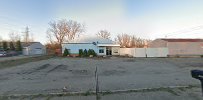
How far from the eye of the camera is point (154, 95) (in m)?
6.72

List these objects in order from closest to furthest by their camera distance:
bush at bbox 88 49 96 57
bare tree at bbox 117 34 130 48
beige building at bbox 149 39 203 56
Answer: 1. bush at bbox 88 49 96 57
2. beige building at bbox 149 39 203 56
3. bare tree at bbox 117 34 130 48

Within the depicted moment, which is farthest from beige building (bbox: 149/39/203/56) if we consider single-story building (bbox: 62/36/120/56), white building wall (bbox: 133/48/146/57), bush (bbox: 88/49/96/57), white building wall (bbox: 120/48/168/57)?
bush (bbox: 88/49/96/57)

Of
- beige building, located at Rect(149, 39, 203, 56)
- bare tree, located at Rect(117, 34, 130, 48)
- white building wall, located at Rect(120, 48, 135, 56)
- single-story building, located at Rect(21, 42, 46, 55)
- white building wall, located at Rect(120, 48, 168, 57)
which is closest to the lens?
white building wall, located at Rect(120, 48, 168, 57)

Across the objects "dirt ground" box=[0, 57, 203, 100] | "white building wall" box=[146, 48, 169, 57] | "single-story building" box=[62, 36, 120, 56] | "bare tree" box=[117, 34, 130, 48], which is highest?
"bare tree" box=[117, 34, 130, 48]

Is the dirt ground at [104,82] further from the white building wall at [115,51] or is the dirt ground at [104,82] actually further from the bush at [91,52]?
the white building wall at [115,51]

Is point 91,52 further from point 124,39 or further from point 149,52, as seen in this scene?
point 124,39

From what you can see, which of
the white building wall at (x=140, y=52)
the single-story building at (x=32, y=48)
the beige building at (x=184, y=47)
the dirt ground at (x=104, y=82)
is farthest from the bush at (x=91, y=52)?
the single-story building at (x=32, y=48)

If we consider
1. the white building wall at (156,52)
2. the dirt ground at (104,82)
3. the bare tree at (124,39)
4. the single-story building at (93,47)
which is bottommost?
the dirt ground at (104,82)

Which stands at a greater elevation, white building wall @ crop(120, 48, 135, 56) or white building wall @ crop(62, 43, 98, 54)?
white building wall @ crop(62, 43, 98, 54)

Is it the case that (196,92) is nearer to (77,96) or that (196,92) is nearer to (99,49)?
(77,96)

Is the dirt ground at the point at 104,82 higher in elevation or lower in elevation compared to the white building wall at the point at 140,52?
lower

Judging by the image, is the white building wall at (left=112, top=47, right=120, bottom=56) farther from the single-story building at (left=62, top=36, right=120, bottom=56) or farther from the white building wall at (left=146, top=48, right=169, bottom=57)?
the white building wall at (left=146, top=48, right=169, bottom=57)

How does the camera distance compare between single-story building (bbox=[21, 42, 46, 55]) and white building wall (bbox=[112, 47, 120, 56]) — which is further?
single-story building (bbox=[21, 42, 46, 55])

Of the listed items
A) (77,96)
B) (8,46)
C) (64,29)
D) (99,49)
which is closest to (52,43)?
(64,29)
